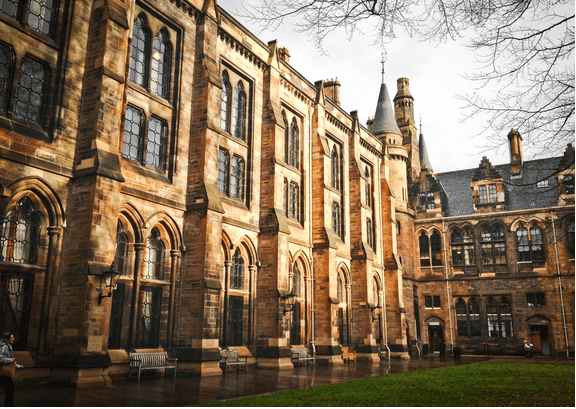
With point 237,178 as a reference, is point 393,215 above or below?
above

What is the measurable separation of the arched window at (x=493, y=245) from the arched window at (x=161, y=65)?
33139mm

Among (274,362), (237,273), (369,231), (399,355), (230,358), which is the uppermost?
(369,231)

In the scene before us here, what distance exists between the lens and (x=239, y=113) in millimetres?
23031

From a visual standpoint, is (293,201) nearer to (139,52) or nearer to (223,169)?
(223,169)

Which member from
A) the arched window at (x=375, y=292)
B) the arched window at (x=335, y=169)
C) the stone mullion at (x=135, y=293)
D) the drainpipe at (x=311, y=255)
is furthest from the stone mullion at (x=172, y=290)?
the arched window at (x=375, y=292)

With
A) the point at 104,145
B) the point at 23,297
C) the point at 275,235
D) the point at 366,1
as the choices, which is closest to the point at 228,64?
the point at 275,235

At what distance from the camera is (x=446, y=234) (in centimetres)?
4472

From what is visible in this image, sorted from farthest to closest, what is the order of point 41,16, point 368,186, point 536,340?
point 536,340, point 368,186, point 41,16

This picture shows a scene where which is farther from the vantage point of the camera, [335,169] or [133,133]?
[335,169]

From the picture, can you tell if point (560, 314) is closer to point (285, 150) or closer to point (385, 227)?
point (385, 227)

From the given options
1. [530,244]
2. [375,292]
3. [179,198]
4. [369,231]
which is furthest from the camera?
[530,244]

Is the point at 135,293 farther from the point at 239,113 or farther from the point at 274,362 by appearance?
the point at 239,113

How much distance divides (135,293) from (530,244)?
116ft

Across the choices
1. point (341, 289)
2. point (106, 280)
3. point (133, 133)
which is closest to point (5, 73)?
point (133, 133)
